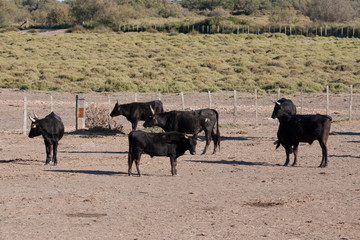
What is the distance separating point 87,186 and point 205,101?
24578mm

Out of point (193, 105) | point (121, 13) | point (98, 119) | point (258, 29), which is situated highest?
point (121, 13)

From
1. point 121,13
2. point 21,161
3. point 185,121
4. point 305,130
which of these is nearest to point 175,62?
point 185,121

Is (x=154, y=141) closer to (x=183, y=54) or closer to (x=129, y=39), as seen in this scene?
(x=183, y=54)

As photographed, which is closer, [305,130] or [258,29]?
[305,130]

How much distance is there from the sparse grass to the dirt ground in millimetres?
24441

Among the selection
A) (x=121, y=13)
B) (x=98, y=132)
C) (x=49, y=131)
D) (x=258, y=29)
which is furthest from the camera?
(x=121, y=13)

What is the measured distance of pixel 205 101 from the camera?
1518 inches

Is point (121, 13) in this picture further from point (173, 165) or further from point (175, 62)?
point (173, 165)

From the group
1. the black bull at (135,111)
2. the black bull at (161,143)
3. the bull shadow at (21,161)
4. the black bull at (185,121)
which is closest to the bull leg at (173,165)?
the black bull at (161,143)

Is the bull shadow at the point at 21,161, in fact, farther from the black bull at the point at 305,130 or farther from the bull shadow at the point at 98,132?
the bull shadow at the point at 98,132

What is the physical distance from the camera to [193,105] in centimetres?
3641

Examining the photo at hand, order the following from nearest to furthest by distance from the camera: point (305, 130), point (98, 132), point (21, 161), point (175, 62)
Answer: point (305, 130) < point (21, 161) < point (98, 132) < point (175, 62)

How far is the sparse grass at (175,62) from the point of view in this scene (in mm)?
46094

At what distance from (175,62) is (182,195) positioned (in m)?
45.4
